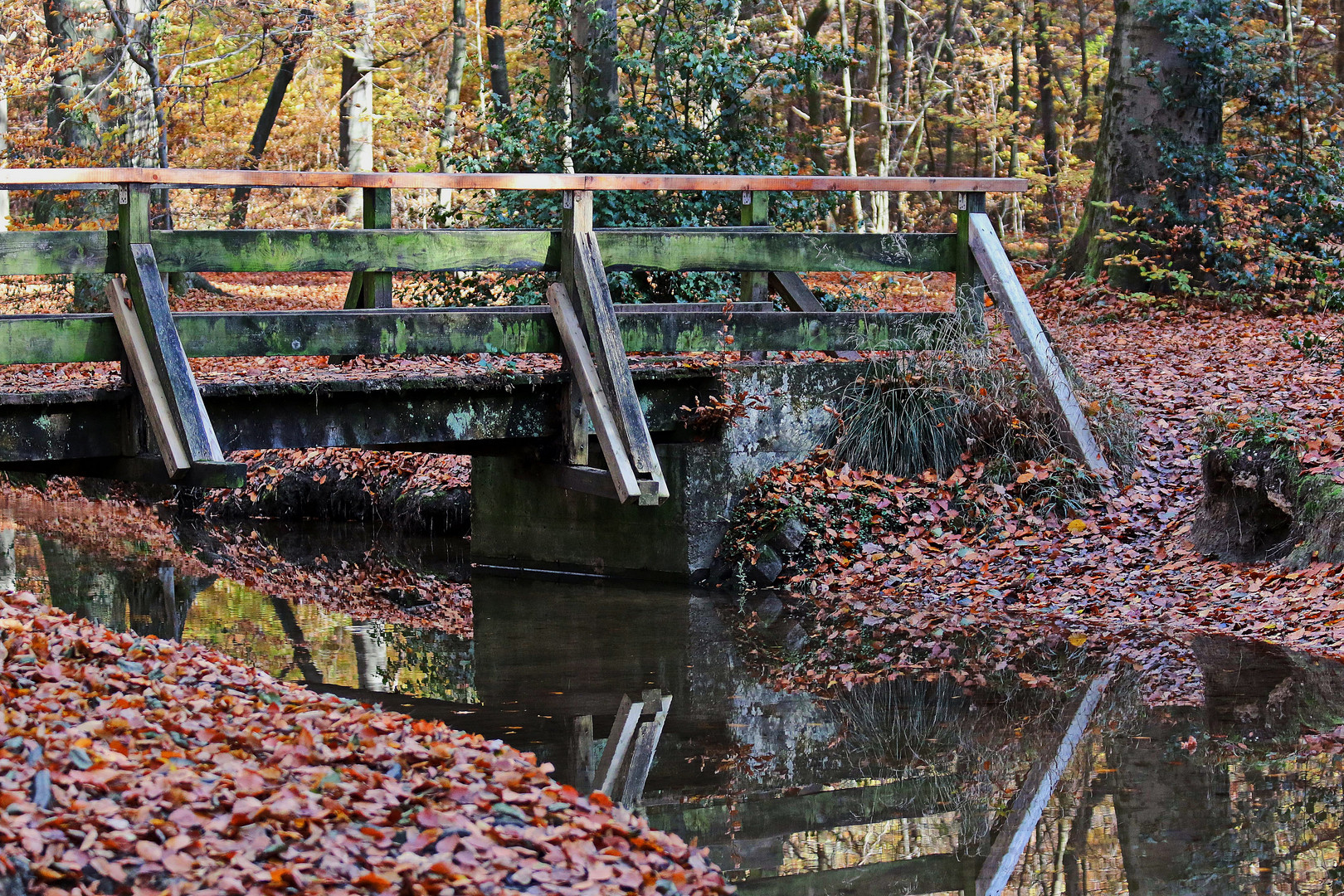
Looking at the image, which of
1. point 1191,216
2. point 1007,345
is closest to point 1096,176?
point 1191,216

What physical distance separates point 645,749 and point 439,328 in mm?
3610

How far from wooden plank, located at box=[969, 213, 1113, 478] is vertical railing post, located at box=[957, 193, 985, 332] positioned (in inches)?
2.4

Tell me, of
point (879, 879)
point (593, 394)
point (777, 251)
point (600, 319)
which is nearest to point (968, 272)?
point (777, 251)

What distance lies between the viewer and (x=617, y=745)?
6.18 meters

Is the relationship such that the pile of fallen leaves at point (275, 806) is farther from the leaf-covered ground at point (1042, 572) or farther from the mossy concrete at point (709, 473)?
the mossy concrete at point (709, 473)

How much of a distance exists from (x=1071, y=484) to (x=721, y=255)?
2.84 meters

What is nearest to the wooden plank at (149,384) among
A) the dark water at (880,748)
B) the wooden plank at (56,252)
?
the wooden plank at (56,252)

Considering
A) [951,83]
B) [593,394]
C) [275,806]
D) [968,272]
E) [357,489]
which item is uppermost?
[951,83]

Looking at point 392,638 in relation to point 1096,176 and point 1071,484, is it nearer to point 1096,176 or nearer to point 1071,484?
point 1071,484

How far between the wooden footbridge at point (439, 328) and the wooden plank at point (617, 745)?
6.65 feet

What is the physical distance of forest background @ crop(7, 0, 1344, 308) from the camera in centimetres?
1370

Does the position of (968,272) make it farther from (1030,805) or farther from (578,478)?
(1030,805)

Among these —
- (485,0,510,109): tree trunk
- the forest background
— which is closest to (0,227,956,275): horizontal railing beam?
the forest background

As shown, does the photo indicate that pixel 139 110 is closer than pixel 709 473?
No
